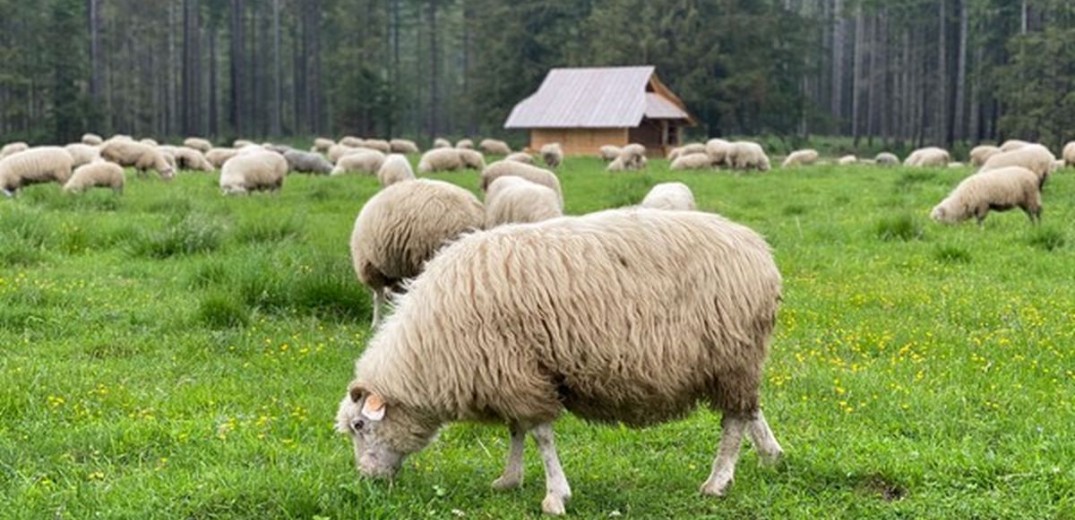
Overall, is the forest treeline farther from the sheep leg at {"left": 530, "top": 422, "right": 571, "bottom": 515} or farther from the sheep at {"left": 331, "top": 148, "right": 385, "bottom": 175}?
the sheep leg at {"left": 530, "top": 422, "right": 571, "bottom": 515}

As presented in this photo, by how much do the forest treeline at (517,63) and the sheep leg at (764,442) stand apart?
137 ft

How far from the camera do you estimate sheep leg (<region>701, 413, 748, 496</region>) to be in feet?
16.0

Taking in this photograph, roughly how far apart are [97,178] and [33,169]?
1767 millimetres

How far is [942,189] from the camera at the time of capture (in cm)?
2014

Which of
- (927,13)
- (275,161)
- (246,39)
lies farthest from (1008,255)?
(246,39)

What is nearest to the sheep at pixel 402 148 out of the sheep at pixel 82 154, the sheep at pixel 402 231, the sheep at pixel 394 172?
the sheep at pixel 82 154

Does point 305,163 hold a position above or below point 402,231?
above

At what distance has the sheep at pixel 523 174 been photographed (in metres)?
16.4

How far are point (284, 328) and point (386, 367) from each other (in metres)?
3.74

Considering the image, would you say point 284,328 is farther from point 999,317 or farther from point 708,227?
point 999,317

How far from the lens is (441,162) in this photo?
28562 millimetres

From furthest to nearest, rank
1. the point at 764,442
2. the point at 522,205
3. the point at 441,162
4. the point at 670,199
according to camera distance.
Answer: the point at 441,162
the point at 670,199
the point at 522,205
the point at 764,442

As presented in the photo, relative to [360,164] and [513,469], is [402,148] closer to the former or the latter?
[360,164]

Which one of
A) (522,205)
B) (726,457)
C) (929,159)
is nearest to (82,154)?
(522,205)
